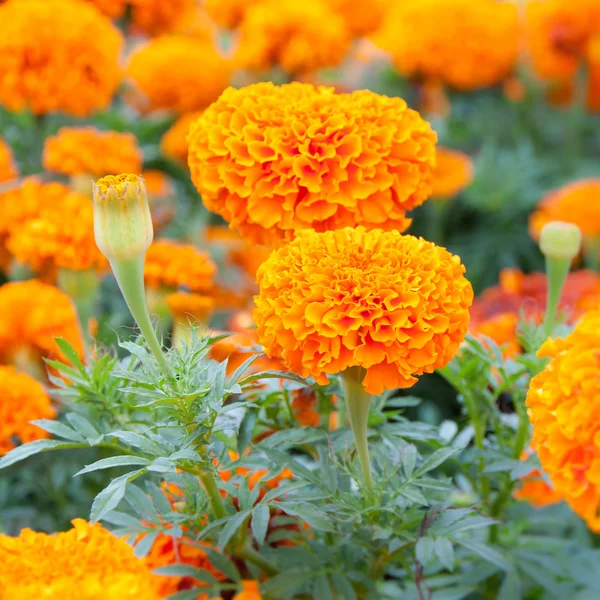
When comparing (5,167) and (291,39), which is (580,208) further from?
(5,167)

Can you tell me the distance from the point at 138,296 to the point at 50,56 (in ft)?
3.07

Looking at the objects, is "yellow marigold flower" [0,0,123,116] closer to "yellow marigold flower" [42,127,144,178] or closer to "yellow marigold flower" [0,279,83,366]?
"yellow marigold flower" [42,127,144,178]

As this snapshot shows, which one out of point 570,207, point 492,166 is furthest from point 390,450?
point 492,166

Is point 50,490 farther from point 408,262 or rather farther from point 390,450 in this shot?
point 408,262

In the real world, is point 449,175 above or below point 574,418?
below

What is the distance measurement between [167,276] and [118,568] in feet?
1.77

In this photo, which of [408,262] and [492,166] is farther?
[492,166]

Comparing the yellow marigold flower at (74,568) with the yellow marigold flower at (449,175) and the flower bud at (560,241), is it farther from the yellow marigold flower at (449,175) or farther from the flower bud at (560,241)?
the yellow marigold flower at (449,175)

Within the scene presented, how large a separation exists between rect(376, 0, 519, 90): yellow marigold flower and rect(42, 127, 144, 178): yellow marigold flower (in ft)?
2.97

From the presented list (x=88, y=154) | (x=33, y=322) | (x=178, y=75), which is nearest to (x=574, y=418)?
(x=33, y=322)

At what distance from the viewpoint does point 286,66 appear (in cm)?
188

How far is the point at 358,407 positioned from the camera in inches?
27.6

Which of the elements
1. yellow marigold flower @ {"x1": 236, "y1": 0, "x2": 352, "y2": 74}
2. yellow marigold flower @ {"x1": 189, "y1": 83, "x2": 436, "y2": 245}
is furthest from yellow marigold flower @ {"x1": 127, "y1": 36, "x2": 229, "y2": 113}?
yellow marigold flower @ {"x1": 189, "y1": 83, "x2": 436, "y2": 245}

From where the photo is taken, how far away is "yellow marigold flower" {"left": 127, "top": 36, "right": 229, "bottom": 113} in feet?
6.22
